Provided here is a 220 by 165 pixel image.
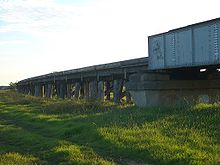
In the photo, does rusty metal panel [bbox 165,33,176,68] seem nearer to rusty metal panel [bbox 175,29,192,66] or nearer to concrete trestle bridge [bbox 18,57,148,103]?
rusty metal panel [bbox 175,29,192,66]

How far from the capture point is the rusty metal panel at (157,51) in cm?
1866

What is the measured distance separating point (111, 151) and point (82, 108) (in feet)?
35.2

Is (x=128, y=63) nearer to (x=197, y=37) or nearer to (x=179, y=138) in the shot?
(x=197, y=37)

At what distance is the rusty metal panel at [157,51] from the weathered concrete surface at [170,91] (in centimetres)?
77

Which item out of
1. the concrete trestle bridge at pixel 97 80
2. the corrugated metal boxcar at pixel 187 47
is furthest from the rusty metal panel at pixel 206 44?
the concrete trestle bridge at pixel 97 80

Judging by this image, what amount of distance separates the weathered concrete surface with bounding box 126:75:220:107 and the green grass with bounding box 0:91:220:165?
3.37 metres

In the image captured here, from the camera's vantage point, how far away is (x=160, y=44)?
1875cm

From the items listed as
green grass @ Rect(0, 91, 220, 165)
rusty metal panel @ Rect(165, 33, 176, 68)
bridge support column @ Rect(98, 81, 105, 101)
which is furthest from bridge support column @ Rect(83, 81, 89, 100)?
green grass @ Rect(0, 91, 220, 165)

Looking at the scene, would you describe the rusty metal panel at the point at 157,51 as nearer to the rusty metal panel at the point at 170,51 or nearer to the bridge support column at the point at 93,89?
the rusty metal panel at the point at 170,51

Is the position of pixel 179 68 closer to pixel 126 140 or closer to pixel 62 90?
pixel 126 140

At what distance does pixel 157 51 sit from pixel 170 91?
216 centimetres

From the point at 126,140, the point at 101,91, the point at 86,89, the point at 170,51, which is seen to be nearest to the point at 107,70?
the point at 101,91

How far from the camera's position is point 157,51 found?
1902 cm

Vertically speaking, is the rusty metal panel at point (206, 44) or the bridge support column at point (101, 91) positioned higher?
the rusty metal panel at point (206, 44)
